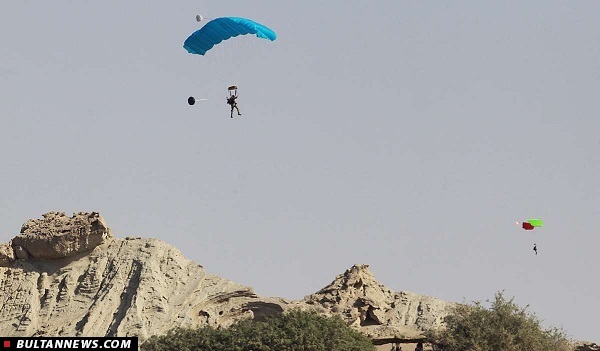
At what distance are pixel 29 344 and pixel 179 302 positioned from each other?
73.3ft

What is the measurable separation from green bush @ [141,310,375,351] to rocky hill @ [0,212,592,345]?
114 inches

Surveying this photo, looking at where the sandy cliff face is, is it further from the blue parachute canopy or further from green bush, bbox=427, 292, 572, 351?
the blue parachute canopy

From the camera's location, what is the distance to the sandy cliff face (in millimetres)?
68812

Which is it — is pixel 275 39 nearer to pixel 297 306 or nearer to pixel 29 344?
pixel 297 306

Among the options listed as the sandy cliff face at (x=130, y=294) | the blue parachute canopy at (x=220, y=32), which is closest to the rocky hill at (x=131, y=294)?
the sandy cliff face at (x=130, y=294)

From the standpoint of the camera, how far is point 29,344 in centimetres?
4784

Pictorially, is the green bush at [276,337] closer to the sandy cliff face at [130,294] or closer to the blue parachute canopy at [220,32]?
the sandy cliff face at [130,294]

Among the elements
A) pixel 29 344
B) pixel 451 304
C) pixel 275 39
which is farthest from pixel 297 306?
pixel 29 344

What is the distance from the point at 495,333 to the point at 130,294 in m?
16.6

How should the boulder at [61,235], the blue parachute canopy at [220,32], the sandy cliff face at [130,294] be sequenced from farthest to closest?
the boulder at [61,235]
the sandy cliff face at [130,294]
the blue parachute canopy at [220,32]

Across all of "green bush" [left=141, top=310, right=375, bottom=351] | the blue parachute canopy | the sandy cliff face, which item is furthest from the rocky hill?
the blue parachute canopy

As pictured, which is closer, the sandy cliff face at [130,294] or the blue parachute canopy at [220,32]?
the blue parachute canopy at [220,32]

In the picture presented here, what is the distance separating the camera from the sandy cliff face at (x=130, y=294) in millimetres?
68812

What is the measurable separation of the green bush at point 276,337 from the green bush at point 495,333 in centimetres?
322
